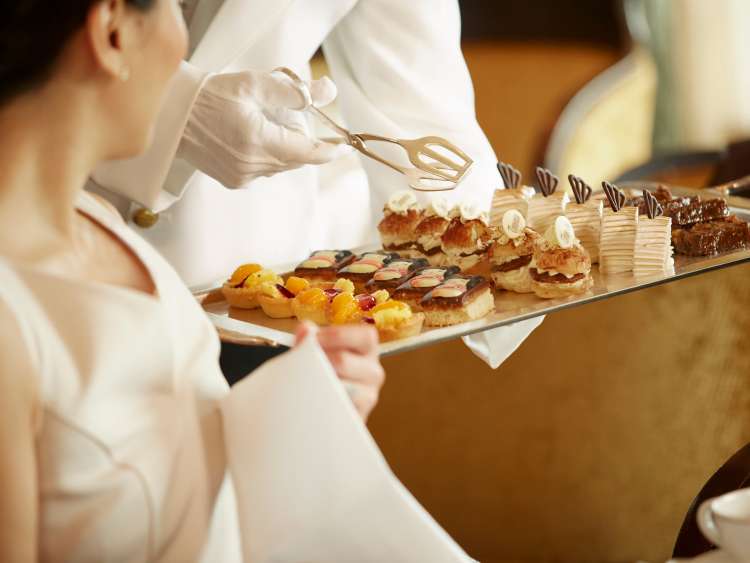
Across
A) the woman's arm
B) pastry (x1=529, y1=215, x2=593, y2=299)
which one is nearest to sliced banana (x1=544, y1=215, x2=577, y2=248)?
pastry (x1=529, y1=215, x2=593, y2=299)

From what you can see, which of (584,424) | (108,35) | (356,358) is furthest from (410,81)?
(108,35)

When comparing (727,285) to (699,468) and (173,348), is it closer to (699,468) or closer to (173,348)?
(699,468)

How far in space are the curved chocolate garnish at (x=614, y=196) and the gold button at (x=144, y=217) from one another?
854 mm

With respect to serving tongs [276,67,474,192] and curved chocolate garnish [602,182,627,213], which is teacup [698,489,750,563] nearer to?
serving tongs [276,67,474,192]

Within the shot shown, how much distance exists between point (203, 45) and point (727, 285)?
4.54ft

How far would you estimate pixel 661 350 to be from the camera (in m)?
2.67

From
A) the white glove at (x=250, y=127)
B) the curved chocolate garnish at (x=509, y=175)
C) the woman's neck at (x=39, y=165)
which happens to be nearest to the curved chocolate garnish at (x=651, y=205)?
the curved chocolate garnish at (x=509, y=175)

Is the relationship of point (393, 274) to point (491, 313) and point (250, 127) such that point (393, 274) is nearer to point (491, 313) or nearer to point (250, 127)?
point (491, 313)

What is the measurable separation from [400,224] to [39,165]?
1333 mm

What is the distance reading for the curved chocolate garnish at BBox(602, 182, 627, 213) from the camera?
2090mm

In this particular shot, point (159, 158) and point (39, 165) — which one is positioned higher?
point (39, 165)

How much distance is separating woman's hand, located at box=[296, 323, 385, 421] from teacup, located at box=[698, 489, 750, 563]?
1.19ft

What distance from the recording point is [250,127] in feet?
5.78

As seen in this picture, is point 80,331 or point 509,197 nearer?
point 80,331
